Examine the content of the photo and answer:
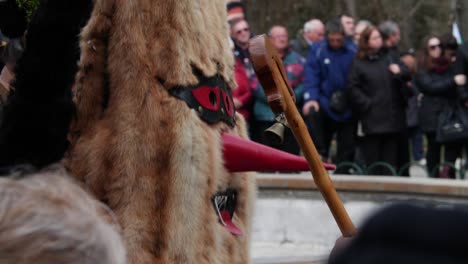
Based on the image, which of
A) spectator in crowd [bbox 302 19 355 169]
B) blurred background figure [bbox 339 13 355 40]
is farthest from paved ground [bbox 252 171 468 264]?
blurred background figure [bbox 339 13 355 40]

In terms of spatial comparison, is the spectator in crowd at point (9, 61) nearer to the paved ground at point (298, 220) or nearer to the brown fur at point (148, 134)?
the brown fur at point (148, 134)

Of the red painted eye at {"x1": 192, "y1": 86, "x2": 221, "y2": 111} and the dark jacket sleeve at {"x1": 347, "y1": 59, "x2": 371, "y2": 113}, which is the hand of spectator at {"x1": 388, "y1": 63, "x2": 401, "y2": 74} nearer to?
the dark jacket sleeve at {"x1": 347, "y1": 59, "x2": 371, "y2": 113}

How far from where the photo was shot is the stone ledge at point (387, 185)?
Answer: 24.1 feet

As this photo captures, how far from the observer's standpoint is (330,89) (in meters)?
10.2

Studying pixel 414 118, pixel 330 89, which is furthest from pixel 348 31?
pixel 414 118

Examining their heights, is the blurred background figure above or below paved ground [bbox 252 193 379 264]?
above

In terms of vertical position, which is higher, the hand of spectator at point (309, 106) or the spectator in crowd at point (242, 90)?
the spectator in crowd at point (242, 90)

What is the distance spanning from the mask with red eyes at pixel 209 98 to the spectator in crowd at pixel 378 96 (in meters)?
6.08

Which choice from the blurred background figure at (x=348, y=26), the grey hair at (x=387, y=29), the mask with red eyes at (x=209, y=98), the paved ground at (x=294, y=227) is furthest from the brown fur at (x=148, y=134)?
the blurred background figure at (x=348, y=26)

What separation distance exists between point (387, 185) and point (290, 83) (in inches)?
101

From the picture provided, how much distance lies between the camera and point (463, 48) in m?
9.61

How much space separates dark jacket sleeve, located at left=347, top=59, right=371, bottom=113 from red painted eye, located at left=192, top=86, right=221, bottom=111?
6.23m

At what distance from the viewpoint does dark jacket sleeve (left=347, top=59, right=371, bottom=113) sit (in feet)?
31.8

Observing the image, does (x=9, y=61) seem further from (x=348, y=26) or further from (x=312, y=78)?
(x=348, y=26)
